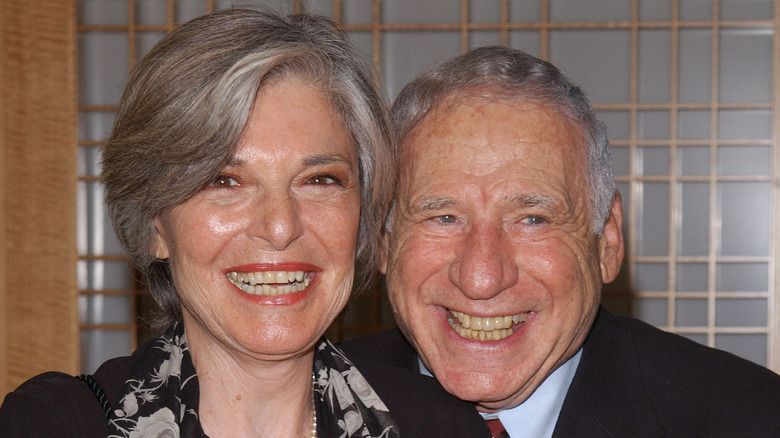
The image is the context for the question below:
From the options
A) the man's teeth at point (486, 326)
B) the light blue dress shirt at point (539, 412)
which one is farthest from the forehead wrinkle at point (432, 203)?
the light blue dress shirt at point (539, 412)

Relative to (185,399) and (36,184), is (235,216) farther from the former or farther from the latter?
(36,184)

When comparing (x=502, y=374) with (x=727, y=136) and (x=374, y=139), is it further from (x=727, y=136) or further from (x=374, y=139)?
(x=727, y=136)

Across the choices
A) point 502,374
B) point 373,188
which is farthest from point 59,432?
point 502,374

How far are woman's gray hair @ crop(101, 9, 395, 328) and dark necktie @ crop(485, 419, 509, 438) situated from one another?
0.61 meters

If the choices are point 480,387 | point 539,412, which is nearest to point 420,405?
point 480,387

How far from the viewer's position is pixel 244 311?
5.27 ft

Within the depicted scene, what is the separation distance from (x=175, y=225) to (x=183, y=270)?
0.08 meters

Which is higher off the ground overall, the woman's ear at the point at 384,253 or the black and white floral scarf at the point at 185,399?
the woman's ear at the point at 384,253

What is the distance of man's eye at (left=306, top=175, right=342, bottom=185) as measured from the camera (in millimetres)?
1619

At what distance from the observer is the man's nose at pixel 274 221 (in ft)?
5.07

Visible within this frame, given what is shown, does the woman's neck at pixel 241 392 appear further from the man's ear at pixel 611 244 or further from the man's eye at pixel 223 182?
the man's ear at pixel 611 244

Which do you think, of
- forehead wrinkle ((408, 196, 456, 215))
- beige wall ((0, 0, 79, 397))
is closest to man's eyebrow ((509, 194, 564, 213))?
forehead wrinkle ((408, 196, 456, 215))

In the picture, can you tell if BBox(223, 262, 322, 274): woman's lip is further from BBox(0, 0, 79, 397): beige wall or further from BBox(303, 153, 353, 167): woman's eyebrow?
BBox(0, 0, 79, 397): beige wall

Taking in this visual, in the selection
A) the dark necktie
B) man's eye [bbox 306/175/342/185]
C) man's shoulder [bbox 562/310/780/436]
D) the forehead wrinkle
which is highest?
man's eye [bbox 306/175/342/185]
